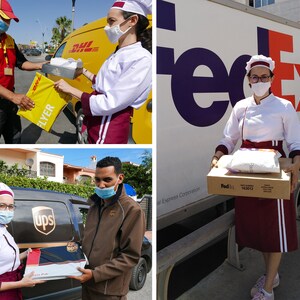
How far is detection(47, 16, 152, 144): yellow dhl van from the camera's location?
134 centimetres

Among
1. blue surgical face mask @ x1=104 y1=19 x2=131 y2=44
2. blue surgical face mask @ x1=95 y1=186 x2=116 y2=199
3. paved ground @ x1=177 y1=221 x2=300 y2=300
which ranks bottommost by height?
paved ground @ x1=177 y1=221 x2=300 y2=300

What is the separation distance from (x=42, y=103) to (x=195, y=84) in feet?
5.23

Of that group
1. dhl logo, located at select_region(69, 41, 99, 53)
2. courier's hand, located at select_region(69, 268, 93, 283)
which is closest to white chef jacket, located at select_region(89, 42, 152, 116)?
dhl logo, located at select_region(69, 41, 99, 53)

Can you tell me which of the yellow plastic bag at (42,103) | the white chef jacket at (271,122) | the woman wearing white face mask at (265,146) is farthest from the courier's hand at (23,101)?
the white chef jacket at (271,122)

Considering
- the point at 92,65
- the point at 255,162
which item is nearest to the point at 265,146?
the point at 255,162

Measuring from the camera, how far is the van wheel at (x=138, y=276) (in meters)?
1.46

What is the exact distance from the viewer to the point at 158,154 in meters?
2.51

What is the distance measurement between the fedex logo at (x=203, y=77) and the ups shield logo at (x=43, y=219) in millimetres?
1263

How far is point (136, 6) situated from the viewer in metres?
1.32

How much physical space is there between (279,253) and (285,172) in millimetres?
730

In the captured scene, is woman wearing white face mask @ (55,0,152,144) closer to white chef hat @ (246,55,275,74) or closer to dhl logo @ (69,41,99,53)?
dhl logo @ (69,41,99,53)

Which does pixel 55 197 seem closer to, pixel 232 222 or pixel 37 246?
pixel 37 246

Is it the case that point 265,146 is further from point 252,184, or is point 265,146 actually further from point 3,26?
point 3,26

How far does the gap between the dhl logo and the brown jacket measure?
53 cm
